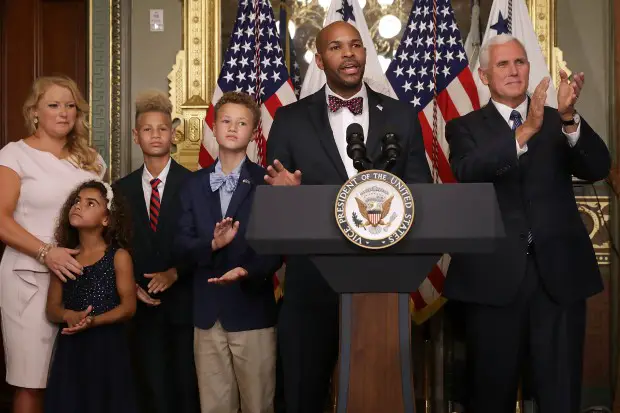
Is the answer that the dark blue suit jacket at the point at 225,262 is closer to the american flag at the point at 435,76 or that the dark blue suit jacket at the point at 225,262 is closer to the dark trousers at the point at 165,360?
the dark trousers at the point at 165,360

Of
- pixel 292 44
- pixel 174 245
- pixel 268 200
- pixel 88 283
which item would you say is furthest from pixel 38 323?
pixel 292 44

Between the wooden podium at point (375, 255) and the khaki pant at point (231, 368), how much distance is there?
0.96 m

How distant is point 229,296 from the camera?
3.23 metres

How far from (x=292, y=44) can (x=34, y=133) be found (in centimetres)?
195

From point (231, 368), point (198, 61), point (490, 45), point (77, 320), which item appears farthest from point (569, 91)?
point (198, 61)

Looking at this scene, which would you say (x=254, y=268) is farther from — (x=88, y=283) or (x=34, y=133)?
(x=34, y=133)

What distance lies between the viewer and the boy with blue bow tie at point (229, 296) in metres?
3.19

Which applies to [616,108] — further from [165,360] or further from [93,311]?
[93,311]

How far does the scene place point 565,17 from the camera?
16.0 feet

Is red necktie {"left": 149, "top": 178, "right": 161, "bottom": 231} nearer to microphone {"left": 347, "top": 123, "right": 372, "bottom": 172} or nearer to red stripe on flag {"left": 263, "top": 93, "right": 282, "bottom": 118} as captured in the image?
red stripe on flag {"left": 263, "top": 93, "right": 282, "bottom": 118}

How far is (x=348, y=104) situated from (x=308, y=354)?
3.10 feet

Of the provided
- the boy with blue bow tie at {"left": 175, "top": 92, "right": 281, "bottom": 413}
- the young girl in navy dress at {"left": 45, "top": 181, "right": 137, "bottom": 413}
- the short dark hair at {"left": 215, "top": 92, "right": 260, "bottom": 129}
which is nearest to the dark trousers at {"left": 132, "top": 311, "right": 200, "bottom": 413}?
the young girl in navy dress at {"left": 45, "top": 181, "right": 137, "bottom": 413}

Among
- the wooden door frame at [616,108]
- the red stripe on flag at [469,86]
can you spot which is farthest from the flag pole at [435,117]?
the wooden door frame at [616,108]

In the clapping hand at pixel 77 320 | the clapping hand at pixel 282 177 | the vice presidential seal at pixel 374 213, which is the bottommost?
the clapping hand at pixel 77 320
